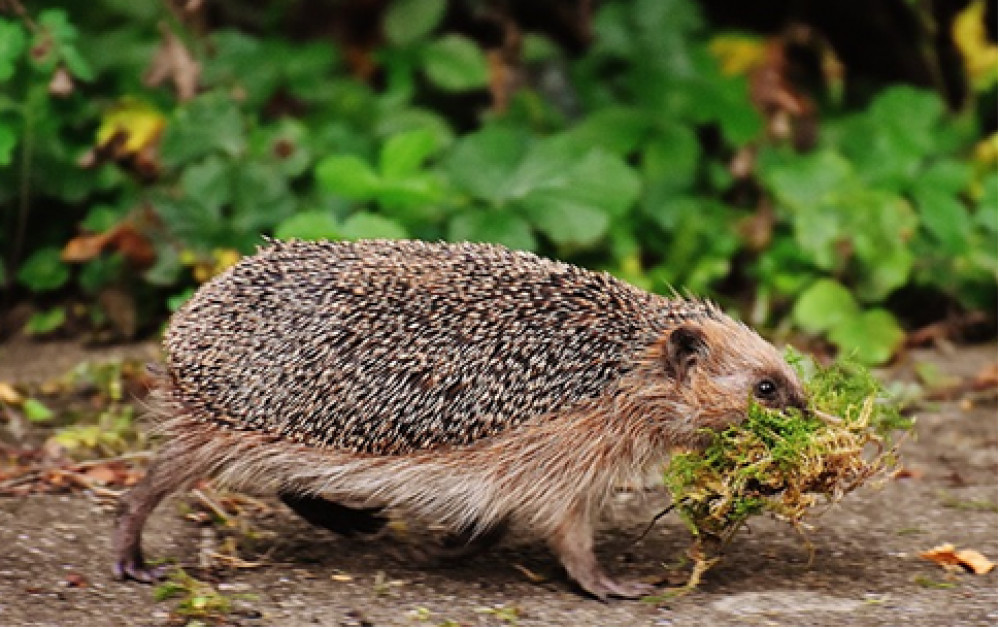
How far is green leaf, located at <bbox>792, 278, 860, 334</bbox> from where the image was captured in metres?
8.84

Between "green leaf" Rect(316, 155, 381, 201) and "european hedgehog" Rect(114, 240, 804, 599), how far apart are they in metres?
2.05

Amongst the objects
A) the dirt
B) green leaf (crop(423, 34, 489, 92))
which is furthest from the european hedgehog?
green leaf (crop(423, 34, 489, 92))

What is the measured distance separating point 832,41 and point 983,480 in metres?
5.29

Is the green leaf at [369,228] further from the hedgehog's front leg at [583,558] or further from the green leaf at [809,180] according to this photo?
the green leaf at [809,180]

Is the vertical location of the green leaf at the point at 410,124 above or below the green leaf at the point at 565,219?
above

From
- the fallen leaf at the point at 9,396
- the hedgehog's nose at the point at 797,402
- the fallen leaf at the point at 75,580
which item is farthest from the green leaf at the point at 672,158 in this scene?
the fallen leaf at the point at 75,580

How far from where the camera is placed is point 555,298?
590 cm

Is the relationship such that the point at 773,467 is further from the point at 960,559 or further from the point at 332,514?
the point at 332,514

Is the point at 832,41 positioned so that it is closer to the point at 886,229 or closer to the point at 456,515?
the point at 886,229

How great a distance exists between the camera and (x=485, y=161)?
8.75 metres

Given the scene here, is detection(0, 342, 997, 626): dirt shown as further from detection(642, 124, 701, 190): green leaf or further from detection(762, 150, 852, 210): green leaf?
detection(642, 124, 701, 190): green leaf

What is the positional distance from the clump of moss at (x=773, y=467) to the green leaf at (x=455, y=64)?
14.3 ft

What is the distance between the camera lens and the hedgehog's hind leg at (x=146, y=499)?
18.7 feet

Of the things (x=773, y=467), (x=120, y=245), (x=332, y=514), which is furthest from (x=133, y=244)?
(x=773, y=467)
